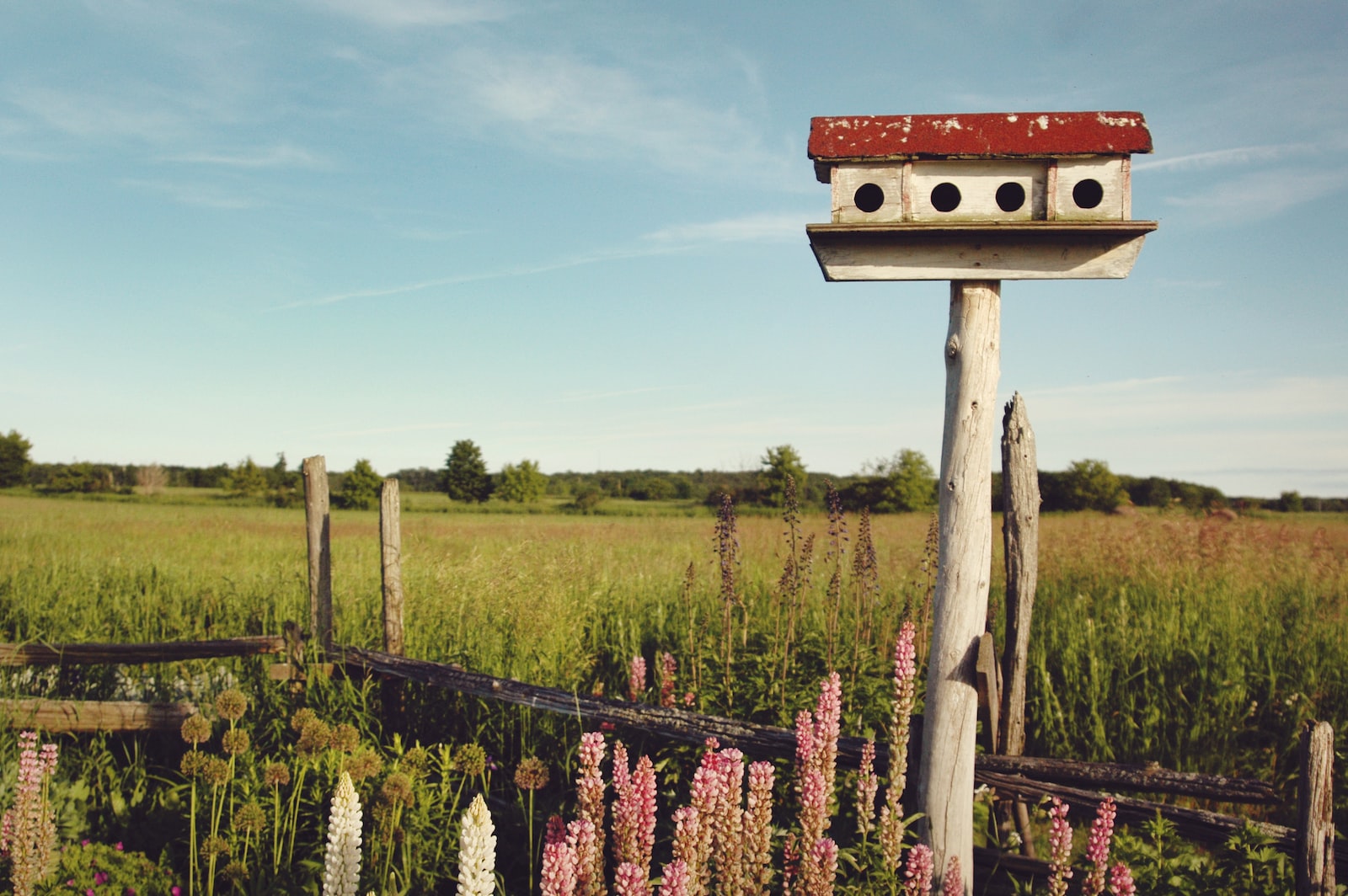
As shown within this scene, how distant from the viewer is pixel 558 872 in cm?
194

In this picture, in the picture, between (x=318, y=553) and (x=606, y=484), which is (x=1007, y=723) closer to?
(x=318, y=553)

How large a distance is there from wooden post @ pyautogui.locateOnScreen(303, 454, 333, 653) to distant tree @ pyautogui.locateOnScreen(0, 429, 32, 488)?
2637 inches

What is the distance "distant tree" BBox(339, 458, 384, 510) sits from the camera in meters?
61.5

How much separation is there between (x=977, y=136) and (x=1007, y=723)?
2894 millimetres

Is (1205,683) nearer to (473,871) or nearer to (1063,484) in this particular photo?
(473,871)

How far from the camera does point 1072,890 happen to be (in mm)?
4008

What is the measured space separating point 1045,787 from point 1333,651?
16.1 feet

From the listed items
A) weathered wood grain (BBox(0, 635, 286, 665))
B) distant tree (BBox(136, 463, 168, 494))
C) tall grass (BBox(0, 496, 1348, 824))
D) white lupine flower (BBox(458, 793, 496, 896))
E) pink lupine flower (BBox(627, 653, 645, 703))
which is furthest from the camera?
distant tree (BBox(136, 463, 168, 494))

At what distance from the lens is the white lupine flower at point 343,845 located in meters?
→ 2.23

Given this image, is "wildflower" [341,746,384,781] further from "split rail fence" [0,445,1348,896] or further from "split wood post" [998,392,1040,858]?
"split wood post" [998,392,1040,858]

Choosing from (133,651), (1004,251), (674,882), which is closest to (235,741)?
(674,882)

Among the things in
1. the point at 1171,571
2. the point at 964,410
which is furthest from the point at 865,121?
the point at 1171,571

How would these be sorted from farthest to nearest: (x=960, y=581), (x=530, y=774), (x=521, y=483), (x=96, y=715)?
(x=521, y=483) → (x=96, y=715) → (x=960, y=581) → (x=530, y=774)

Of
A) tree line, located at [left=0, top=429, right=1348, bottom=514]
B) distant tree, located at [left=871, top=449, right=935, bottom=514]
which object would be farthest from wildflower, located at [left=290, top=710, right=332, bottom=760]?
distant tree, located at [left=871, top=449, right=935, bottom=514]
